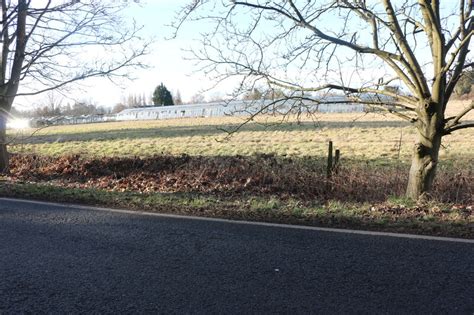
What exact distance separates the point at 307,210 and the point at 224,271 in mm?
3211

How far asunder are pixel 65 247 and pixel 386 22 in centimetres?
679

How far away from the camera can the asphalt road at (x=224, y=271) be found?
3814mm

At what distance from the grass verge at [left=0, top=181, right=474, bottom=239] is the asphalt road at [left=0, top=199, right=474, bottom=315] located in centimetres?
63

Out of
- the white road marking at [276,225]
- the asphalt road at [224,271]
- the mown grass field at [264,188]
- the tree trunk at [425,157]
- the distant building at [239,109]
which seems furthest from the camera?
the distant building at [239,109]

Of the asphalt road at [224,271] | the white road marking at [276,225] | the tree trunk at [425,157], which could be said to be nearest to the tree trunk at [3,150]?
the white road marking at [276,225]

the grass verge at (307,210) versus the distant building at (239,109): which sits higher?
the distant building at (239,109)

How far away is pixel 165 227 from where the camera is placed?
647cm

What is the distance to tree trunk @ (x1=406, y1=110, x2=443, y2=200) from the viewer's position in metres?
8.18

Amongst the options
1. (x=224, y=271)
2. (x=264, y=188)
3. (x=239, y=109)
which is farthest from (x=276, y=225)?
(x=264, y=188)

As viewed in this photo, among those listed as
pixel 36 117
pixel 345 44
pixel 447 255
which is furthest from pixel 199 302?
pixel 36 117

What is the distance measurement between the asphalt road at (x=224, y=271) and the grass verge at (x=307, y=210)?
63 centimetres

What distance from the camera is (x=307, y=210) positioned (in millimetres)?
7492

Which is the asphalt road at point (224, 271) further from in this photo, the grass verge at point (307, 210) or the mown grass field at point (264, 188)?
the mown grass field at point (264, 188)

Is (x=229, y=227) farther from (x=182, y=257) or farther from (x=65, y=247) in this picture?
(x=65, y=247)
